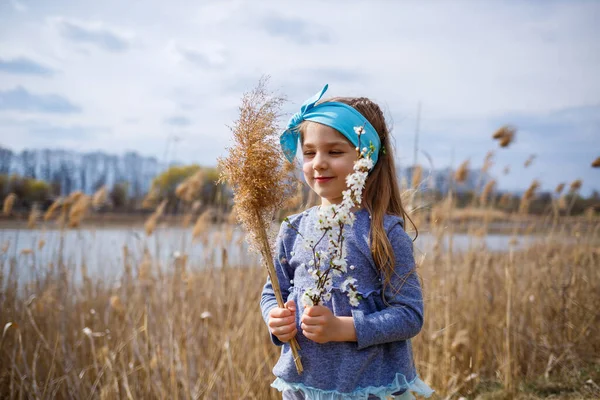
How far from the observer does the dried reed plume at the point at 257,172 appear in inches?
60.1

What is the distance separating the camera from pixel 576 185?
194 inches

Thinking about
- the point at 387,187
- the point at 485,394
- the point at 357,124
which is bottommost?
the point at 485,394

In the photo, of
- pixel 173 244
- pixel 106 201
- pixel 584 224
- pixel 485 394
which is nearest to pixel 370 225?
pixel 485 394

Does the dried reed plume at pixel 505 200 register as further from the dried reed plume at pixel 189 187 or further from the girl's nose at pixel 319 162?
the girl's nose at pixel 319 162

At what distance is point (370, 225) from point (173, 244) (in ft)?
9.80

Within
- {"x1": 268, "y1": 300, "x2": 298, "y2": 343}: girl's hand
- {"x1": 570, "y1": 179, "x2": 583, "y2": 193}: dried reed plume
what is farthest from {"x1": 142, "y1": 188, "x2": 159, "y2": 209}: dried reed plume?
{"x1": 570, "y1": 179, "x2": 583, "y2": 193}: dried reed plume

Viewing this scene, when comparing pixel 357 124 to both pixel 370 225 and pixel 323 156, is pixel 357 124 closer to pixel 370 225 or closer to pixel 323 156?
pixel 323 156

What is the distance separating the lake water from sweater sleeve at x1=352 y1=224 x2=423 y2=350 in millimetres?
2190

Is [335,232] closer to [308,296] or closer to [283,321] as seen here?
[308,296]

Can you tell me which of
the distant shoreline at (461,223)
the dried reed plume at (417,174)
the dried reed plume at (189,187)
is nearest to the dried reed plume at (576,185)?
the distant shoreline at (461,223)

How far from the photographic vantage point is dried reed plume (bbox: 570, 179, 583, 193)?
193 inches

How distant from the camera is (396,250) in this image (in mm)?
1666

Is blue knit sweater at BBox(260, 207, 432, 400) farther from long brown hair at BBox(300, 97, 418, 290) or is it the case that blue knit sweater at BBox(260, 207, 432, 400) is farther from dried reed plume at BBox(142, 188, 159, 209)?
dried reed plume at BBox(142, 188, 159, 209)

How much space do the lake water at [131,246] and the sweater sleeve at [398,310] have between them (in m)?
2.19
